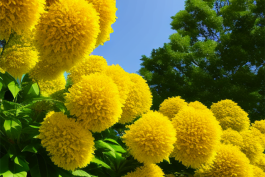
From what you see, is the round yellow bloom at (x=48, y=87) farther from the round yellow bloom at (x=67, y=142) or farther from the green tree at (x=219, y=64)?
the green tree at (x=219, y=64)

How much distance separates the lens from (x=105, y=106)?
0.88 m

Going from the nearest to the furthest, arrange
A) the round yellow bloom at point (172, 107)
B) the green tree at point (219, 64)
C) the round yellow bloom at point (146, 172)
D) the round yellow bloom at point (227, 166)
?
the round yellow bloom at point (146, 172), the round yellow bloom at point (227, 166), the round yellow bloom at point (172, 107), the green tree at point (219, 64)

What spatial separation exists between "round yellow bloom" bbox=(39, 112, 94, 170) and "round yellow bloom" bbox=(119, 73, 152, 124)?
0.92 feet

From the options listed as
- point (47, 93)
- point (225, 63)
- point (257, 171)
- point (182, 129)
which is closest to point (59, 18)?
point (47, 93)

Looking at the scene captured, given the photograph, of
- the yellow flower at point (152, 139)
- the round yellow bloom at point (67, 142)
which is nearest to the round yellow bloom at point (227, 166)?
the yellow flower at point (152, 139)

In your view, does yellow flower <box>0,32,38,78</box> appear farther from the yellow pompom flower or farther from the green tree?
the green tree

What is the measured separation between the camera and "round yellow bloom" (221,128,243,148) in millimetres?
1792

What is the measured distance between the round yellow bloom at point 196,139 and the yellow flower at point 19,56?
78 centimetres

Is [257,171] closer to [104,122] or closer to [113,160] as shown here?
[113,160]

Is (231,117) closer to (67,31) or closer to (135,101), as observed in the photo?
(135,101)

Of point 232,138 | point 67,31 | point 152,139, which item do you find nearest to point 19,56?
point 67,31

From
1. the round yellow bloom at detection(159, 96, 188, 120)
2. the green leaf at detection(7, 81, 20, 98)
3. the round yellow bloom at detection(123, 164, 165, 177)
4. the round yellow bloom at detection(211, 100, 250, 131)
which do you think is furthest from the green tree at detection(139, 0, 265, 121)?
the green leaf at detection(7, 81, 20, 98)

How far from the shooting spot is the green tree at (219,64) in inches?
293

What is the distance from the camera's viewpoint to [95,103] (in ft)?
2.89
